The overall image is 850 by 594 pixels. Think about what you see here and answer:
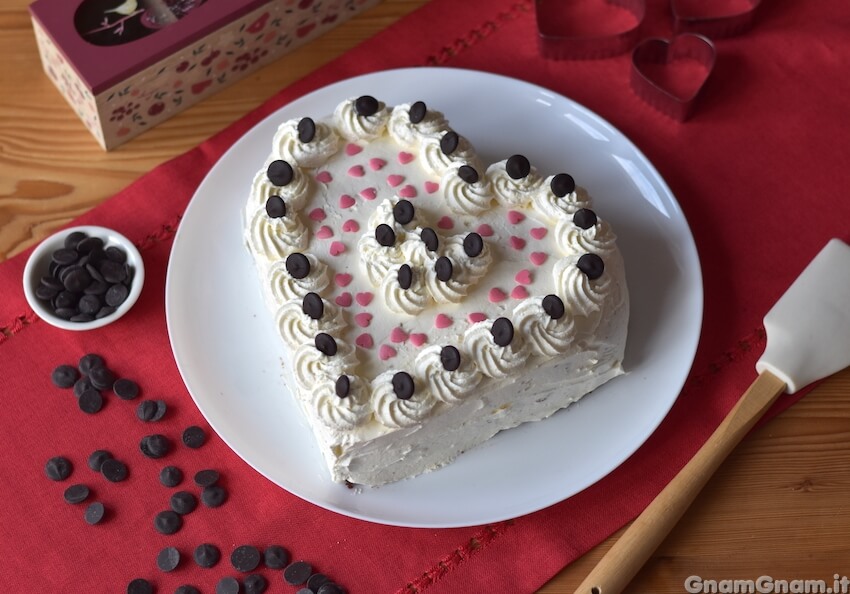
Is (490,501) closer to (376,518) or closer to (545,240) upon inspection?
(376,518)

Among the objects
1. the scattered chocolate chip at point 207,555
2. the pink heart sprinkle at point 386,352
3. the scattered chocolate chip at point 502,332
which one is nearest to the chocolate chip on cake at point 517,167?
the scattered chocolate chip at point 502,332

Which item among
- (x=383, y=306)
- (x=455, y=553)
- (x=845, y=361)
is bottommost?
(x=455, y=553)

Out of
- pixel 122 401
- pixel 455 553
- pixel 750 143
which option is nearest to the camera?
pixel 455 553

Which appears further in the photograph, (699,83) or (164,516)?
(699,83)

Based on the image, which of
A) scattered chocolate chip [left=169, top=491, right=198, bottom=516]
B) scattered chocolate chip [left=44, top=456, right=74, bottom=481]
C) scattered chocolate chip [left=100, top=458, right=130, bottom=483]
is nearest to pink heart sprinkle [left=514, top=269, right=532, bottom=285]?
scattered chocolate chip [left=169, top=491, right=198, bottom=516]

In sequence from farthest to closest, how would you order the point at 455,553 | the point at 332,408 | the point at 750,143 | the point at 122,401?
the point at 750,143, the point at 122,401, the point at 455,553, the point at 332,408

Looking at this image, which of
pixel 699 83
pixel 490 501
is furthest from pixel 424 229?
pixel 699 83
